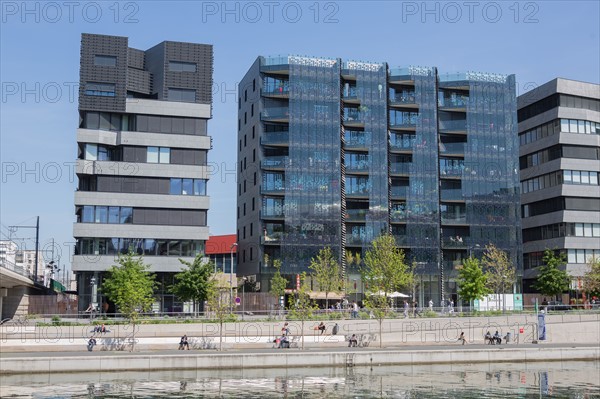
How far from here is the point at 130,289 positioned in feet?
187

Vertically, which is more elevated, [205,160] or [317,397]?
[205,160]

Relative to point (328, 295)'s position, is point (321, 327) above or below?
below

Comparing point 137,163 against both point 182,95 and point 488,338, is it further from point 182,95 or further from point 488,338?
point 488,338

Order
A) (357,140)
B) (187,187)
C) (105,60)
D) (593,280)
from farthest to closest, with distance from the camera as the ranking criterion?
(357,140) < (593,280) < (187,187) < (105,60)

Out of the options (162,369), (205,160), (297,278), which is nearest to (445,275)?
(297,278)

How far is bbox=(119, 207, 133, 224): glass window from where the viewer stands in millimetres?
76250

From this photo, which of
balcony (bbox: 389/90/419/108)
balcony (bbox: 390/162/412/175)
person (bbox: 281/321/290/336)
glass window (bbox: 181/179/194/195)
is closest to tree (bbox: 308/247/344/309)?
balcony (bbox: 390/162/412/175)

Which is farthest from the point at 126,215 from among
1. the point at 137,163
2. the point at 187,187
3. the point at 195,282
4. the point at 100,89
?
the point at 195,282

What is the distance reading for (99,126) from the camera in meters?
77.2

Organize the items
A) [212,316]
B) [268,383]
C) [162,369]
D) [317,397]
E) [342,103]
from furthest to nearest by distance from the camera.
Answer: [342,103], [212,316], [162,369], [268,383], [317,397]

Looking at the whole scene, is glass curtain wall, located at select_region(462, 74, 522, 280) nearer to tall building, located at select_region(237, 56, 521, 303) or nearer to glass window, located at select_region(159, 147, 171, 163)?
tall building, located at select_region(237, 56, 521, 303)

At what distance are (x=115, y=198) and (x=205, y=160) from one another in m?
10.1

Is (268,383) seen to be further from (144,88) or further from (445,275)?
(445,275)

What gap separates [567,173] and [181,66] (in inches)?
2006
